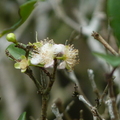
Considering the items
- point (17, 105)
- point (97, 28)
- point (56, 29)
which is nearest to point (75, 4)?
point (56, 29)

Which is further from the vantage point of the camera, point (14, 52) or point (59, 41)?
point (59, 41)

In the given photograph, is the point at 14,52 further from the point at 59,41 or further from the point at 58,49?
the point at 59,41

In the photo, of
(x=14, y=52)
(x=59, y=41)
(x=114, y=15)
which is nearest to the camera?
(x=114, y=15)

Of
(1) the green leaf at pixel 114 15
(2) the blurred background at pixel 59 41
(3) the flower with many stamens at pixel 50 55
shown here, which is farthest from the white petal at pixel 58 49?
(2) the blurred background at pixel 59 41

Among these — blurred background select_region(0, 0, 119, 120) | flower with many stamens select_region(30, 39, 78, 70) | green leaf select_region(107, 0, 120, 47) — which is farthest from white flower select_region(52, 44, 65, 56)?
blurred background select_region(0, 0, 119, 120)

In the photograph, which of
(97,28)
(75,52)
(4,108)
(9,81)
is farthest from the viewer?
(9,81)

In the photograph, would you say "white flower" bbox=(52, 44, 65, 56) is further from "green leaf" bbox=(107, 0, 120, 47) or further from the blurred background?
the blurred background

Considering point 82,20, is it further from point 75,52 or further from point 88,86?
point 75,52

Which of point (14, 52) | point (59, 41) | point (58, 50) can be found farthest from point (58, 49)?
point (59, 41)

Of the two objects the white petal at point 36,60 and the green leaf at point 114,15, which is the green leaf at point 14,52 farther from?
the green leaf at point 114,15
